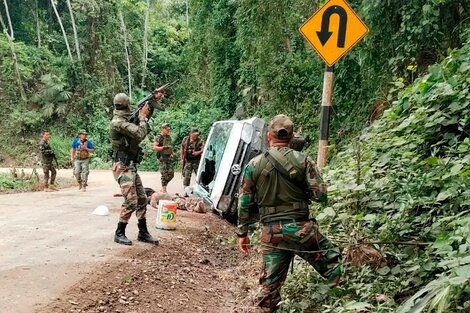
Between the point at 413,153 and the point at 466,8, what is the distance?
3.44m

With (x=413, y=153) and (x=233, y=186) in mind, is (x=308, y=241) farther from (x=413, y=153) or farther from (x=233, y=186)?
(x=233, y=186)

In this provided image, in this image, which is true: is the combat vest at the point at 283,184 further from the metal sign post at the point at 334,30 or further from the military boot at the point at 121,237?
the military boot at the point at 121,237

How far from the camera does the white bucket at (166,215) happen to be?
7.56 metres

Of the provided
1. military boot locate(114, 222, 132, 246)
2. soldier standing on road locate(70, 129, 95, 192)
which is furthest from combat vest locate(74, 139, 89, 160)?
military boot locate(114, 222, 132, 246)

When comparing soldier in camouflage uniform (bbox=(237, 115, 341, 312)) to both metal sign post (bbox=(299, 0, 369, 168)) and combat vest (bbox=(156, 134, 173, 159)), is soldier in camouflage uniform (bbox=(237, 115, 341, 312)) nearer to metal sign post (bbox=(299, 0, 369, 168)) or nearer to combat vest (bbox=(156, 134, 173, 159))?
metal sign post (bbox=(299, 0, 369, 168))

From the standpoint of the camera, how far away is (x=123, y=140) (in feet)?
20.5

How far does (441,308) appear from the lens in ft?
8.28

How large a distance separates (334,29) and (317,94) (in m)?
8.42

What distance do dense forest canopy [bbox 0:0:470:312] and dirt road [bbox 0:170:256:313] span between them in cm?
122

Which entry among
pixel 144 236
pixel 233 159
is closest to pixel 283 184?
pixel 144 236

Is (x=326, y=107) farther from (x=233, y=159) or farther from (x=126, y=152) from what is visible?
(x=233, y=159)

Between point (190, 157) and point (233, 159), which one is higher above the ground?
point (233, 159)

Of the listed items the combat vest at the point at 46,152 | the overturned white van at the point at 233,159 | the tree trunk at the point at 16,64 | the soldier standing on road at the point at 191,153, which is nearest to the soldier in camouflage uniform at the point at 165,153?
the soldier standing on road at the point at 191,153

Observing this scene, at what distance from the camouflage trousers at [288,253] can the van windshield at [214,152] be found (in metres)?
5.29
